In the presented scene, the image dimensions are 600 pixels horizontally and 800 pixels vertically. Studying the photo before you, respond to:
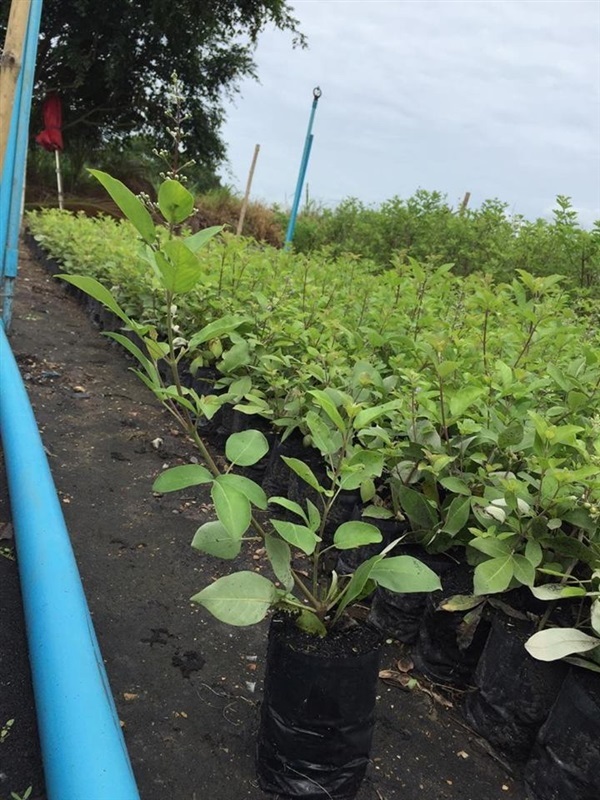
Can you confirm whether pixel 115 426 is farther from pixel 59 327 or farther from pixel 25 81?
pixel 59 327

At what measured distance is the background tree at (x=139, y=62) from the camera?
14.9 meters

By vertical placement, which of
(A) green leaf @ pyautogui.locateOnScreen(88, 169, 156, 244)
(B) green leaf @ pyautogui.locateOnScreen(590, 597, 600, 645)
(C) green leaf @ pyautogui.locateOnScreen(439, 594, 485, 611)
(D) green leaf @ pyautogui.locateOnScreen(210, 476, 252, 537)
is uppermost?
(A) green leaf @ pyautogui.locateOnScreen(88, 169, 156, 244)

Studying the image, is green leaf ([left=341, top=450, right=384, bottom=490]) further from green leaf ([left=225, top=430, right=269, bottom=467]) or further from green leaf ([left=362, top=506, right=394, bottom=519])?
green leaf ([left=362, top=506, right=394, bottom=519])

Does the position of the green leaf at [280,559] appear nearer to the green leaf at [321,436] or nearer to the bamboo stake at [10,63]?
the green leaf at [321,436]

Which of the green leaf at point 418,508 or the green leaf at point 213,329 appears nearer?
the green leaf at point 213,329

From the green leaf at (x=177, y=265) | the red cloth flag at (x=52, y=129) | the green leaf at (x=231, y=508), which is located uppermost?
the red cloth flag at (x=52, y=129)

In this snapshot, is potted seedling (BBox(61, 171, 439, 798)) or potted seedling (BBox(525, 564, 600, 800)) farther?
potted seedling (BBox(525, 564, 600, 800))

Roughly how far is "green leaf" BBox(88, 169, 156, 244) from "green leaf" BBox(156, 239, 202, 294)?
36mm

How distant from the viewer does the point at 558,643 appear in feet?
4.47

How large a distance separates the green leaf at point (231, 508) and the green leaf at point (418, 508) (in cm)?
81

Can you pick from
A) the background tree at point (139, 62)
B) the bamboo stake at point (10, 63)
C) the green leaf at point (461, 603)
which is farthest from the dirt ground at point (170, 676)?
the background tree at point (139, 62)

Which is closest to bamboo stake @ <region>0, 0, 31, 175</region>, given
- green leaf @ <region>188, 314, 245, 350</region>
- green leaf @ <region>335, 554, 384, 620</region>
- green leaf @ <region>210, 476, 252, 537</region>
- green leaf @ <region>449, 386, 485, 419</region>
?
green leaf @ <region>188, 314, 245, 350</region>

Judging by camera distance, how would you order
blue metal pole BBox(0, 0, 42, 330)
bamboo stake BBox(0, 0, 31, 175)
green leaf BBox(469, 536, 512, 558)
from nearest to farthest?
green leaf BBox(469, 536, 512, 558) < bamboo stake BBox(0, 0, 31, 175) < blue metal pole BBox(0, 0, 42, 330)

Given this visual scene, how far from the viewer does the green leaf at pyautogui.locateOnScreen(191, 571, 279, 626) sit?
1.18m
